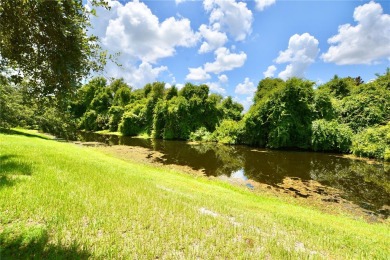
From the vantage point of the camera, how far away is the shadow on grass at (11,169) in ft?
24.7

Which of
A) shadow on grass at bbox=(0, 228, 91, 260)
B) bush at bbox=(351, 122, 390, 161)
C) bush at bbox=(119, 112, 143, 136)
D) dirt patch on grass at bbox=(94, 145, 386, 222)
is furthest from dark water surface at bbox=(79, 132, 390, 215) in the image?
bush at bbox=(119, 112, 143, 136)

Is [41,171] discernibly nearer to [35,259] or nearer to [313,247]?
[35,259]

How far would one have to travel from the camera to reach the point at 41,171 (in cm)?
942

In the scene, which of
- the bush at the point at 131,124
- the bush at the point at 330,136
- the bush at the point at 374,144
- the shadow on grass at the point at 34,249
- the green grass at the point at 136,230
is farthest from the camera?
the bush at the point at 131,124

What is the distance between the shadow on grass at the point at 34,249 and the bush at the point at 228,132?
129ft

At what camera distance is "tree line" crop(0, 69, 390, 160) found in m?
29.4

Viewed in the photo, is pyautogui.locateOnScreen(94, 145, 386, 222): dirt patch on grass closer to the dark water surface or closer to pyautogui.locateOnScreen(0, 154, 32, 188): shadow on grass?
the dark water surface

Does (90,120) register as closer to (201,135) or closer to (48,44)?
(201,135)

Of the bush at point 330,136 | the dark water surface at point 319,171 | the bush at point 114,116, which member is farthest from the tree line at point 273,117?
the bush at point 114,116

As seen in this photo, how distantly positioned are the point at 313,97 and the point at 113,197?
38994 millimetres

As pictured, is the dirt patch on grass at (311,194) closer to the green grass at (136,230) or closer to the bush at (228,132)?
the green grass at (136,230)

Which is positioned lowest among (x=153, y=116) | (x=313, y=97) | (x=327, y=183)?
(x=327, y=183)

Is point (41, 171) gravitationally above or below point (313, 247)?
above

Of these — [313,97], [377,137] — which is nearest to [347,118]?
[313,97]
